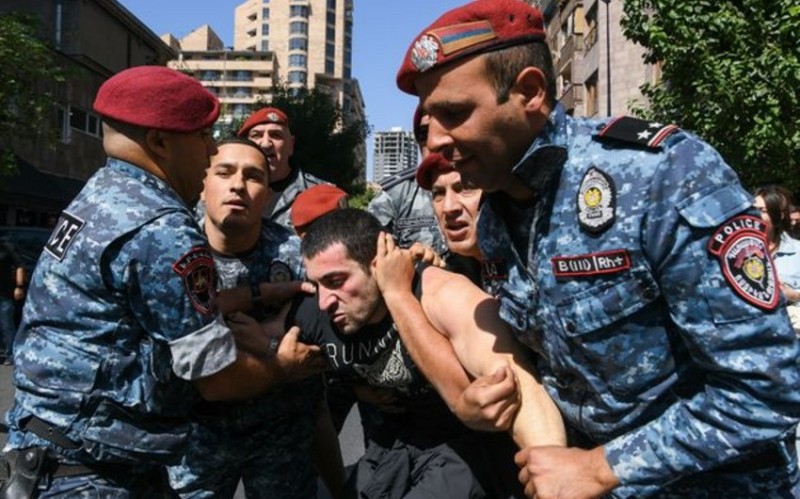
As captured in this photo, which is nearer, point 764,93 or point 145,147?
point 145,147

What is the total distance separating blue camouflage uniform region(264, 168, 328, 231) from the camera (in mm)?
4910

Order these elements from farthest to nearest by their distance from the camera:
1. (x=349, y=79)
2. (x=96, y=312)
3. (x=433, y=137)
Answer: (x=349, y=79)
(x=96, y=312)
(x=433, y=137)

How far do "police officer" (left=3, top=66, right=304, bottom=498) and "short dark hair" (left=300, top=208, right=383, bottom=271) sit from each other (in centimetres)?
67

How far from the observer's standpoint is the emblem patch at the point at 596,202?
180 centimetres

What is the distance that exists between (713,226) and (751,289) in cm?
14

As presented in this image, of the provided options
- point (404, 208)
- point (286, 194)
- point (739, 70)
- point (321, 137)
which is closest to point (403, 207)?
point (404, 208)

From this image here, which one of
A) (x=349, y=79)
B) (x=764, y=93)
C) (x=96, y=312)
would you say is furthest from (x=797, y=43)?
(x=349, y=79)

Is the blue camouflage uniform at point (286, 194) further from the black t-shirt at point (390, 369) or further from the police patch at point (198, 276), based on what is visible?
the police patch at point (198, 276)

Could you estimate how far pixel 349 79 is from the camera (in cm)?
12175

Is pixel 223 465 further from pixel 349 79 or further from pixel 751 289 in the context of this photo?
pixel 349 79

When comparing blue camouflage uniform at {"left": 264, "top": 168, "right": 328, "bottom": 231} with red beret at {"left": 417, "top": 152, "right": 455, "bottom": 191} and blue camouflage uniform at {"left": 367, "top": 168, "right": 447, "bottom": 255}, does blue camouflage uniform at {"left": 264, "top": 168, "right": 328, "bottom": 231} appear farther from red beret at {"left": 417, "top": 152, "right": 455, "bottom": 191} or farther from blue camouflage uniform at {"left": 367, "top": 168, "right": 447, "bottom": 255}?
red beret at {"left": 417, "top": 152, "right": 455, "bottom": 191}

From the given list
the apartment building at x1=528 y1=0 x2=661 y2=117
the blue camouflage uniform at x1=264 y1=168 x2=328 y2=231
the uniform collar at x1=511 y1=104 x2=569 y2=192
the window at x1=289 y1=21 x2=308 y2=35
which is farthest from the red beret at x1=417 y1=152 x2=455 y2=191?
the window at x1=289 y1=21 x2=308 y2=35

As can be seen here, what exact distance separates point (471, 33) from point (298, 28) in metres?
119

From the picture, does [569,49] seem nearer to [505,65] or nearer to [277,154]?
[277,154]
